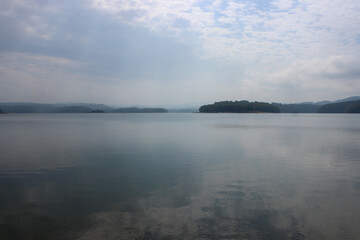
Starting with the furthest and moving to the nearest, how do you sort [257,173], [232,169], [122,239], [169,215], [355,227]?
[232,169] < [257,173] < [169,215] < [355,227] < [122,239]

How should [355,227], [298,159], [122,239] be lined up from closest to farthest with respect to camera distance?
[122,239] → [355,227] → [298,159]

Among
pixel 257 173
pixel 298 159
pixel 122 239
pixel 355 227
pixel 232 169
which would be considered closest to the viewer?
pixel 122 239

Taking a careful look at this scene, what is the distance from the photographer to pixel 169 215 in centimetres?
769

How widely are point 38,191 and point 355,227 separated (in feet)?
34.0

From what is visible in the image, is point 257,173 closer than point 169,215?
No

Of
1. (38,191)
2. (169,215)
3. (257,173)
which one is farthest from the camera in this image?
(257,173)

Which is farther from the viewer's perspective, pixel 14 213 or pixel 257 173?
pixel 257 173

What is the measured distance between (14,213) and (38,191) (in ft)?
7.27

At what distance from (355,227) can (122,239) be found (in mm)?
6000

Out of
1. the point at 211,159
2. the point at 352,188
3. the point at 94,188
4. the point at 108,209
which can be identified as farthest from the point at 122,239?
the point at 211,159

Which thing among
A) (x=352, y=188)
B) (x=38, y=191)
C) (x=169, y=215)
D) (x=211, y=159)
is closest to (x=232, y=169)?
(x=211, y=159)

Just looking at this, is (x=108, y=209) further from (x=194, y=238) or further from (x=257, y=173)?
(x=257, y=173)

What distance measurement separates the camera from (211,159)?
16.9 meters

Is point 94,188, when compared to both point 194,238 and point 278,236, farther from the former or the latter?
point 278,236
